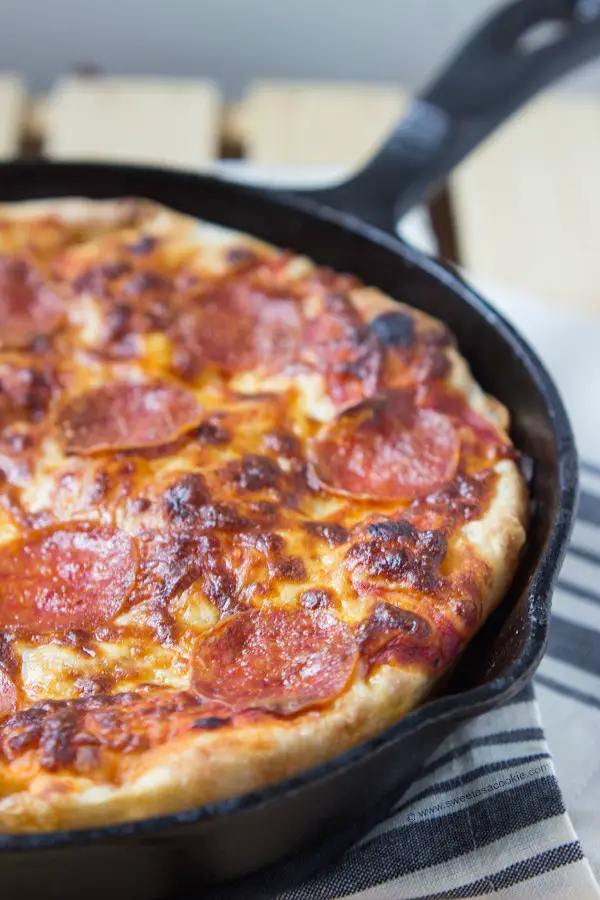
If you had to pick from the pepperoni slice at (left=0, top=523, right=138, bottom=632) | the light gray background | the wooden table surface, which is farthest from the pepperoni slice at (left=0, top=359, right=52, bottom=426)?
the light gray background

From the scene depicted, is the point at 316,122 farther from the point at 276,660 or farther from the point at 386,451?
the point at 276,660

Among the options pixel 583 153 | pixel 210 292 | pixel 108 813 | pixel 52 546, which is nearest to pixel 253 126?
pixel 583 153

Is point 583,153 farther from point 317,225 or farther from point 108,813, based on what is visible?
point 108,813

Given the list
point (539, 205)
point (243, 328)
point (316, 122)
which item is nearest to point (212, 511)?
point (243, 328)

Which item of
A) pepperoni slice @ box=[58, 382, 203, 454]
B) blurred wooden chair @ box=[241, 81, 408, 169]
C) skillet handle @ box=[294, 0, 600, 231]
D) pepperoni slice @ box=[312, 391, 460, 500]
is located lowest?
blurred wooden chair @ box=[241, 81, 408, 169]

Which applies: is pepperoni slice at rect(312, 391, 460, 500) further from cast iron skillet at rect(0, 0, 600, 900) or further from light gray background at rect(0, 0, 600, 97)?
light gray background at rect(0, 0, 600, 97)

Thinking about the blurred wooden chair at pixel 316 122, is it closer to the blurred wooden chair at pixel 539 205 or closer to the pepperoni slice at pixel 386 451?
the blurred wooden chair at pixel 539 205
